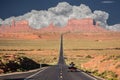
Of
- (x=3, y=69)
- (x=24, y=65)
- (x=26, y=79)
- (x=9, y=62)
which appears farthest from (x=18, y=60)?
(x=26, y=79)

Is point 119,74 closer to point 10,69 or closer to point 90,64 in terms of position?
point 10,69

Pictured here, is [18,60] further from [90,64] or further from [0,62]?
[90,64]

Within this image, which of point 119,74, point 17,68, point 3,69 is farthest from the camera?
point 17,68

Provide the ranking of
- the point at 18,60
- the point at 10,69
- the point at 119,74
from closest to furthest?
the point at 119,74 < the point at 10,69 < the point at 18,60

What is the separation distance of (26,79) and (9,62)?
53.4 ft

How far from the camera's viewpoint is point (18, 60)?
53.5 metres

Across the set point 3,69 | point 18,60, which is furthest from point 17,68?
point 3,69

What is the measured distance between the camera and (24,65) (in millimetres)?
55938

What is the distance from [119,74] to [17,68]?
1754 centimetres

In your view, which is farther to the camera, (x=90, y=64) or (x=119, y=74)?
Answer: (x=90, y=64)

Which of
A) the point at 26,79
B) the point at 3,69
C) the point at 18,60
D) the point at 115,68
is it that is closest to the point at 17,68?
the point at 18,60

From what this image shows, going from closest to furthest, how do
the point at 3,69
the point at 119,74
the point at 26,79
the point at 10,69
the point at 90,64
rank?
the point at 26,79 < the point at 119,74 < the point at 3,69 < the point at 10,69 < the point at 90,64

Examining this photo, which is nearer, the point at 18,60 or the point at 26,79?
the point at 26,79

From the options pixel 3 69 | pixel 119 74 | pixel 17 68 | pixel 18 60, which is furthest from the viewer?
pixel 18 60
